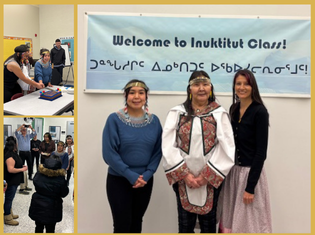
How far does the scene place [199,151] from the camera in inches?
60.7

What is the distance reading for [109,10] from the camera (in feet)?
7.00

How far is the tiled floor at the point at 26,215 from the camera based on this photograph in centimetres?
221

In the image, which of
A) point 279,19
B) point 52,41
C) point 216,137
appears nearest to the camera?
point 216,137

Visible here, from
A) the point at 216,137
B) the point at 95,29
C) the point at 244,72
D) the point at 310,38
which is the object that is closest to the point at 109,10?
the point at 95,29

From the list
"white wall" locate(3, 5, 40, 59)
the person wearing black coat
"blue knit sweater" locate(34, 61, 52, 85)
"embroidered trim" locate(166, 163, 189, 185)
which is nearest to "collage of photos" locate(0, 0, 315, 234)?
the person wearing black coat

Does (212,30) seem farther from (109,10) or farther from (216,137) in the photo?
(216,137)

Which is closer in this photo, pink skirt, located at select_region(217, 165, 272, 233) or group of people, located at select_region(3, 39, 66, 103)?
pink skirt, located at select_region(217, 165, 272, 233)

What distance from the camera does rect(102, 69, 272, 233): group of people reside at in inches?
60.2

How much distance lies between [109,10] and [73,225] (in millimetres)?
1930

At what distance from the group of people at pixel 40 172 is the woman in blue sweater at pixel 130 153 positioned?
2.00ft

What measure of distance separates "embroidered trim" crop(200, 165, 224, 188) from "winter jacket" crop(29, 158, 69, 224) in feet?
3.84

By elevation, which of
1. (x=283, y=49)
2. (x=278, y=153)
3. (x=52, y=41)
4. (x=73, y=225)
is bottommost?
(x=73, y=225)

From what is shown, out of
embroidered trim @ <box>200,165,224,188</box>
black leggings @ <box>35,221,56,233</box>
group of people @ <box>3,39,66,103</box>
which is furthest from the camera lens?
group of people @ <box>3,39,66,103</box>

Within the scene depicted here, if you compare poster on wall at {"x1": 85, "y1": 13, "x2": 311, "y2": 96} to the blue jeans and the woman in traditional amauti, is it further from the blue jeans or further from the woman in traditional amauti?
the blue jeans
